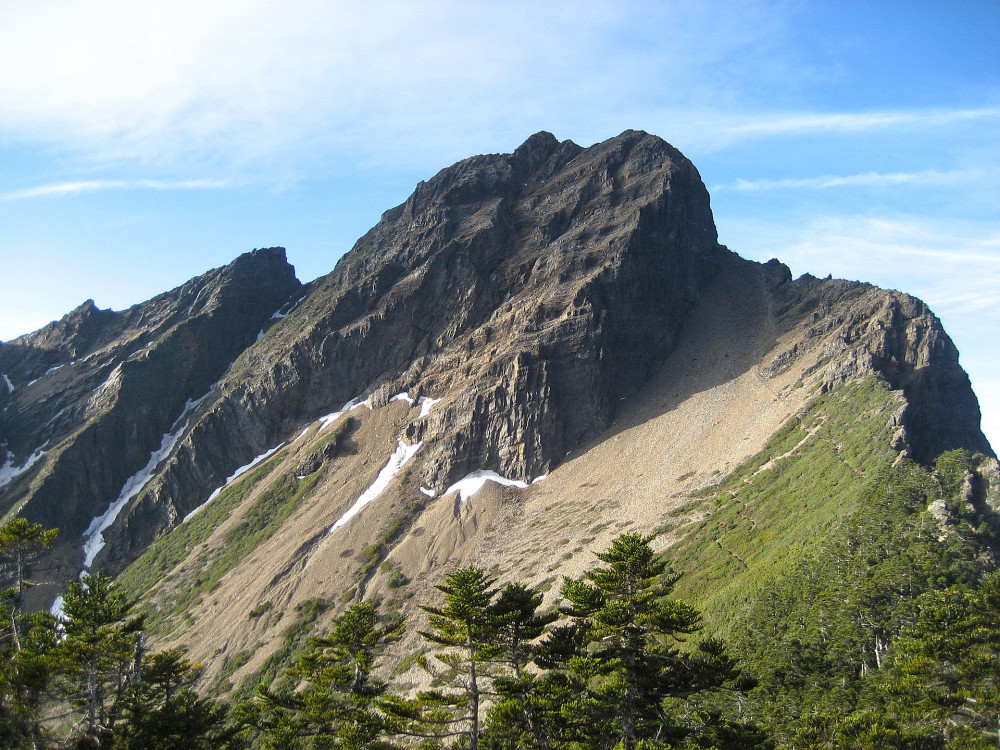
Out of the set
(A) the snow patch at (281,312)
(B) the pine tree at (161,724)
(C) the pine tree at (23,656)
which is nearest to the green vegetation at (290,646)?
(C) the pine tree at (23,656)

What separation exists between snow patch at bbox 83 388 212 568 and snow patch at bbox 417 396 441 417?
51.4 metres

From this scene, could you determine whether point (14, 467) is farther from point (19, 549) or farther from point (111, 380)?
point (19, 549)

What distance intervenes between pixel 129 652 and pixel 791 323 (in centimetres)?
9812

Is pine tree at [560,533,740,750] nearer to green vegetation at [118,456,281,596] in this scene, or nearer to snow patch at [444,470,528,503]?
snow patch at [444,470,528,503]

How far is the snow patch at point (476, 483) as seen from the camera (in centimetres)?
8731

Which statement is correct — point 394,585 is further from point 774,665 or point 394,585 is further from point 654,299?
point 654,299

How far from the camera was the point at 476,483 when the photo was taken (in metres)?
88.9

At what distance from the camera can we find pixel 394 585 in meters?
73.1

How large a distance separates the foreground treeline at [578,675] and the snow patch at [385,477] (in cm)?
5849

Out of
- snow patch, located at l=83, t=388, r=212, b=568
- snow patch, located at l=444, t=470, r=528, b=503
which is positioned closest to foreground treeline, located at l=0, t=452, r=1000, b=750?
snow patch, located at l=444, t=470, r=528, b=503

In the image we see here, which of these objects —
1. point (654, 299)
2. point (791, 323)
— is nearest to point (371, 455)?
point (654, 299)

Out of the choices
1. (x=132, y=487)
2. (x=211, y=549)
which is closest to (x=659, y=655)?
(x=211, y=549)

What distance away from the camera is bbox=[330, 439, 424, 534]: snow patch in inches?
3435

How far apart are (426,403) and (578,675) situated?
85.0m
